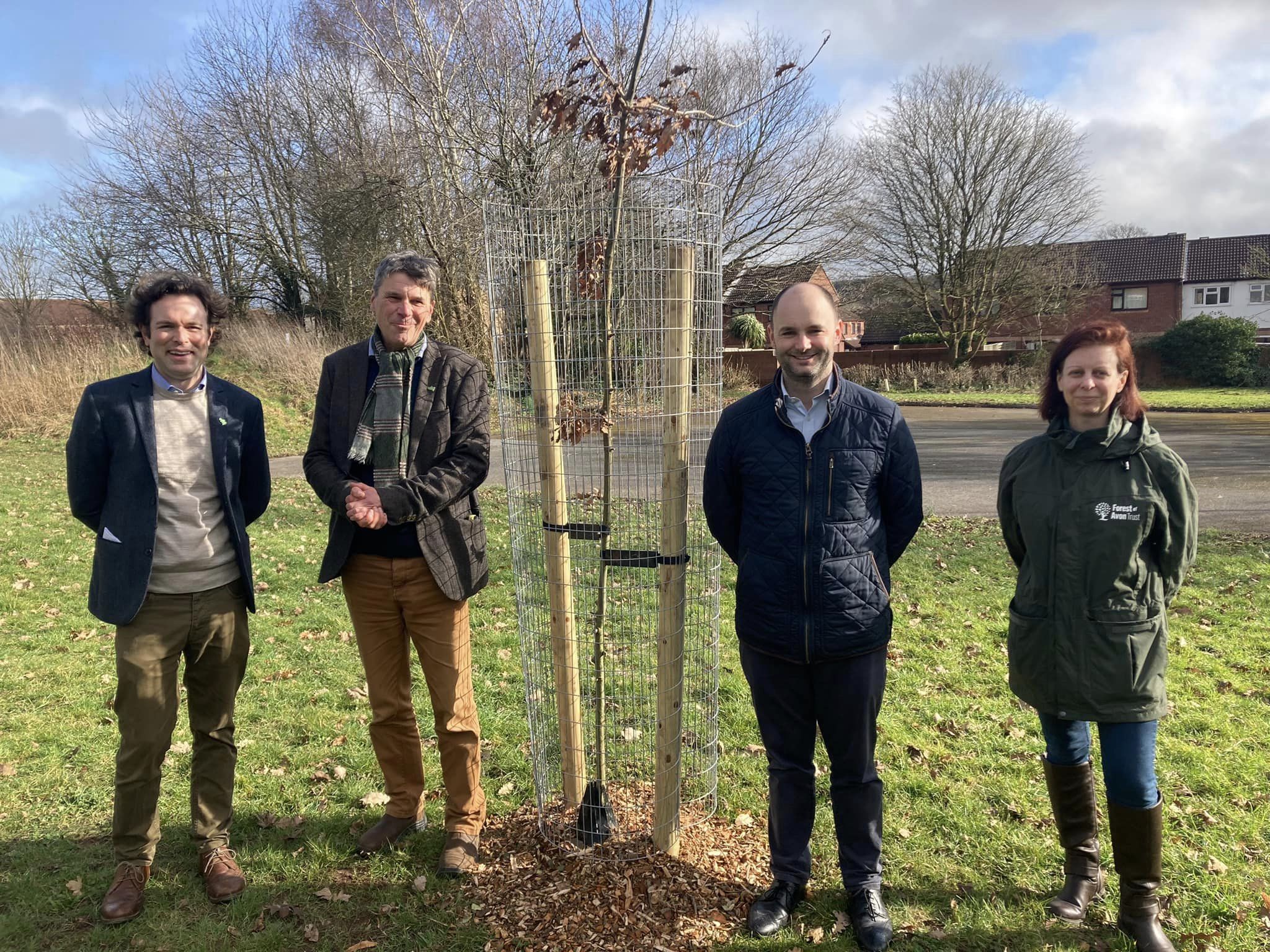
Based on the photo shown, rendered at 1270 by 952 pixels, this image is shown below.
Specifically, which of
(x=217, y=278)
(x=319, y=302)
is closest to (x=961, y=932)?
(x=319, y=302)

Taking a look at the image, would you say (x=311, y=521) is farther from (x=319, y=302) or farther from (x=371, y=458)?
(x=319, y=302)

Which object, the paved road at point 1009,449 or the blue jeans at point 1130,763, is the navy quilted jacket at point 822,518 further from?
the blue jeans at point 1130,763

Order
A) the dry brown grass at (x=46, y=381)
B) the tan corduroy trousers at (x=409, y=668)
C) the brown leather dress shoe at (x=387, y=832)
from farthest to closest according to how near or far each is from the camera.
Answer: the dry brown grass at (x=46, y=381) < the brown leather dress shoe at (x=387, y=832) < the tan corduroy trousers at (x=409, y=668)

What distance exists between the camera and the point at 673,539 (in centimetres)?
282

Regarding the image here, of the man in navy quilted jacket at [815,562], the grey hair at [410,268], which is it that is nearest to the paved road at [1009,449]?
the man in navy quilted jacket at [815,562]

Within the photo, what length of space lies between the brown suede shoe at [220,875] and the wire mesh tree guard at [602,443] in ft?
3.70

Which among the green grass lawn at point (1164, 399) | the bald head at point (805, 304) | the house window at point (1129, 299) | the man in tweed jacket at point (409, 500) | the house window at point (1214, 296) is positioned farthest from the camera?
the house window at point (1129, 299)

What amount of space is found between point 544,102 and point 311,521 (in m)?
7.55

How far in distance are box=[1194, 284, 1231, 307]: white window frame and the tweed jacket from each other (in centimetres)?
4912

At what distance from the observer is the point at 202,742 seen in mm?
3021

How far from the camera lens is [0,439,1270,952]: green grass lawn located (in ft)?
9.16

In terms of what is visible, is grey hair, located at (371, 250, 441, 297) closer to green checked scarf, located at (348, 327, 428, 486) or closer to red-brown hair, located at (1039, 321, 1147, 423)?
green checked scarf, located at (348, 327, 428, 486)

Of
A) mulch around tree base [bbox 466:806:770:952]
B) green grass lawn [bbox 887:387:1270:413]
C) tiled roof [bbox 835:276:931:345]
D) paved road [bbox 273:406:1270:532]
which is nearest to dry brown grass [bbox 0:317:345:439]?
paved road [bbox 273:406:1270:532]

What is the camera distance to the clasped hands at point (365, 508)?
2.63 m
